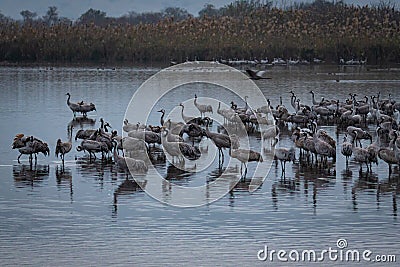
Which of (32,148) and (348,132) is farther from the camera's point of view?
(348,132)

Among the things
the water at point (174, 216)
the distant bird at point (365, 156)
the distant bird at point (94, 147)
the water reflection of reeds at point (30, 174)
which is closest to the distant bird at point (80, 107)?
the water at point (174, 216)

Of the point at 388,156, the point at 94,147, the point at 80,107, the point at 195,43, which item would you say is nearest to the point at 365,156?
the point at 388,156

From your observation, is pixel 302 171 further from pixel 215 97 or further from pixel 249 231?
pixel 215 97

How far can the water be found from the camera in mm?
8602

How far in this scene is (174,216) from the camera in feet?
33.0

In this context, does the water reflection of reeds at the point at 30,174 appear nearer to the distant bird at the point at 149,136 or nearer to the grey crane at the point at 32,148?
Answer: the grey crane at the point at 32,148

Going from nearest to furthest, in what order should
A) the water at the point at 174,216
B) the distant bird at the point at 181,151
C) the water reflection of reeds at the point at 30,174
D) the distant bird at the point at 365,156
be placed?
the water at the point at 174,216
the water reflection of reeds at the point at 30,174
the distant bird at the point at 365,156
the distant bird at the point at 181,151

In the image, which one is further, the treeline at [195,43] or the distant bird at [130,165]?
the treeline at [195,43]

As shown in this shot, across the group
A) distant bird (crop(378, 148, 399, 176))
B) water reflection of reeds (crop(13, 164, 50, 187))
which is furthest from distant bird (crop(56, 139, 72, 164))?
distant bird (crop(378, 148, 399, 176))

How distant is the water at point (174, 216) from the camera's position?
860 cm

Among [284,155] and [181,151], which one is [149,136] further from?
[284,155]

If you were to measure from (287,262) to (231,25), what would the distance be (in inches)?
1590

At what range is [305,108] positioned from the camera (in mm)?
18047

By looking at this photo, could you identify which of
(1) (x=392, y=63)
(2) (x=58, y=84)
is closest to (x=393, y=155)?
(2) (x=58, y=84)
